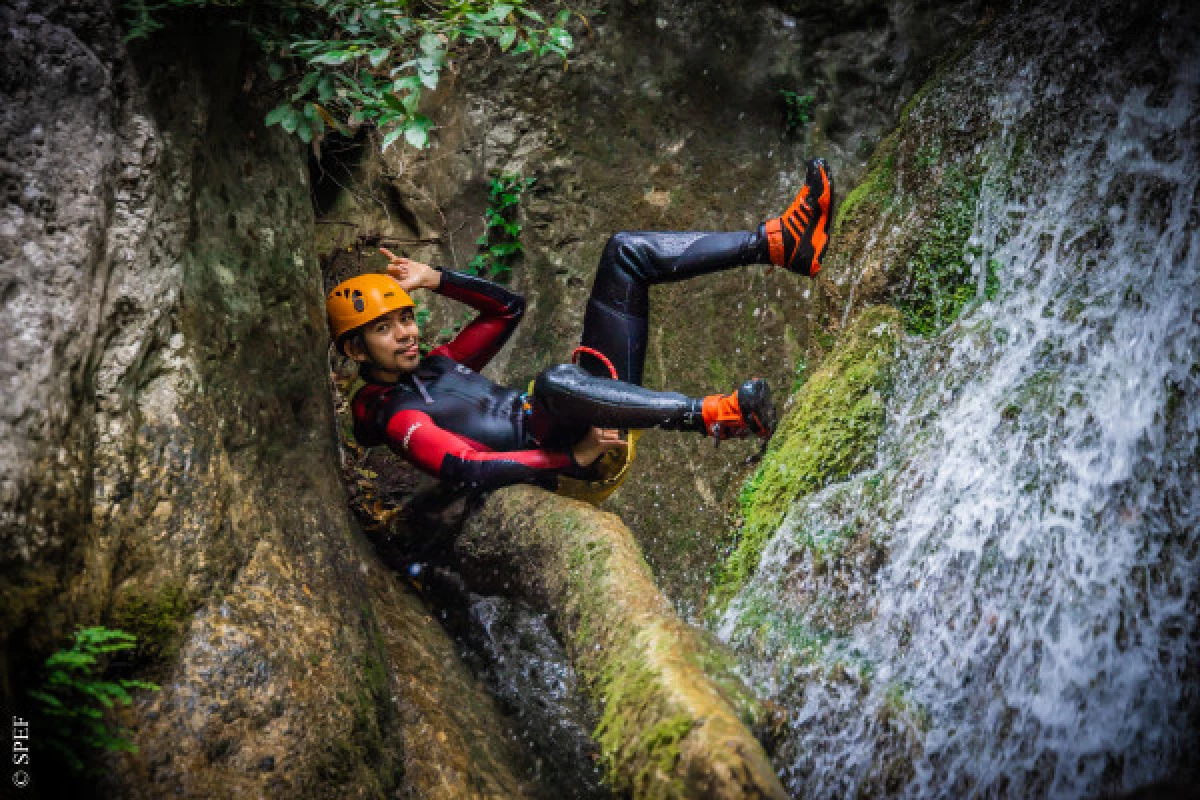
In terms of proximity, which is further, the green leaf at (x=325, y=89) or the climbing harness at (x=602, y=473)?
the climbing harness at (x=602, y=473)

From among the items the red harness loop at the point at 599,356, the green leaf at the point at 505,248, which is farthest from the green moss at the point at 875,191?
the green leaf at the point at 505,248

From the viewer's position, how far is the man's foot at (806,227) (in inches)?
148

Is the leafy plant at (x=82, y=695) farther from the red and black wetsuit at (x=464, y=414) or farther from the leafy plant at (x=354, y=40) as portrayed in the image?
the red and black wetsuit at (x=464, y=414)

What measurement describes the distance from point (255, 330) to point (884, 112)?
478cm

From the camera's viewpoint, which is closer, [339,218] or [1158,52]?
[1158,52]

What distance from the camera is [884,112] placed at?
6328mm

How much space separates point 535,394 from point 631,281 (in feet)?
2.39

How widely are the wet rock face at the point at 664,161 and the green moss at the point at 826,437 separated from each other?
2351 millimetres

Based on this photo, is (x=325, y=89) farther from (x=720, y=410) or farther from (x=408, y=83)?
(x=720, y=410)

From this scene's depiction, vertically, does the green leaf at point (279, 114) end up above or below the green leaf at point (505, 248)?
above

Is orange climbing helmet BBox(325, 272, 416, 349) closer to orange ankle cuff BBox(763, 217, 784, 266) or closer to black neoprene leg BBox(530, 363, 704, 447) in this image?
black neoprene leg BBox(530, 363, 704, 447)

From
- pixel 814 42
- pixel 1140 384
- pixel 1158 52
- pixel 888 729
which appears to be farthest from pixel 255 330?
pixel 814 42

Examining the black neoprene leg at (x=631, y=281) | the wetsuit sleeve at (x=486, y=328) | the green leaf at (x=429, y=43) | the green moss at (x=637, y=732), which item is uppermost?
the green leaf at (x=429, y=43)

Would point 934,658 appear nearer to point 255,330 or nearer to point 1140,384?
point 1140,384
